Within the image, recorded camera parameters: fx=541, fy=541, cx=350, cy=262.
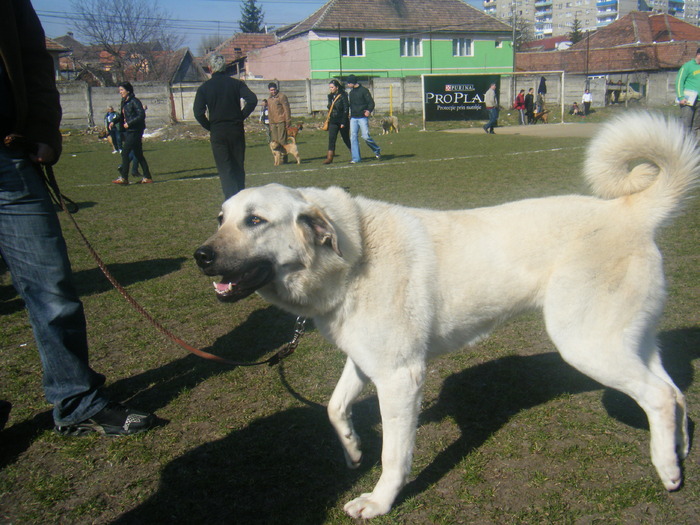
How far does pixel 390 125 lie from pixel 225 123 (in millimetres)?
19534

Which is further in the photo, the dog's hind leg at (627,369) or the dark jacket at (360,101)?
the dark jacket at (360,101)

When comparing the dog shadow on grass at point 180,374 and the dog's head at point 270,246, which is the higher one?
the dog's head at point 270,246

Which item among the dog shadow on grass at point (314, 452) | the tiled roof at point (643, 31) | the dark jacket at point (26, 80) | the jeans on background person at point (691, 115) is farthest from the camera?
the tiled roof at point (643, 31)

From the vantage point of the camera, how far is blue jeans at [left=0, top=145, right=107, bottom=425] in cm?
280

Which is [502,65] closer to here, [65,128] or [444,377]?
[65,128]

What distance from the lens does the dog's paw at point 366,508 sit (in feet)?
7.91

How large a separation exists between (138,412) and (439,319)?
184 centimetres

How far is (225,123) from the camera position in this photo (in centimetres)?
812

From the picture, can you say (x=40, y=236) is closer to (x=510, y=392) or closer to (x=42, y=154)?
(x=42, y=154)

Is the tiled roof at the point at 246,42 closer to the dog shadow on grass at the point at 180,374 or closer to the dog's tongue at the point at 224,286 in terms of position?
the dog shadow on grass at the point at 180,374

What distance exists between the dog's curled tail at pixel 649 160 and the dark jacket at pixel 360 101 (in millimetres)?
12530

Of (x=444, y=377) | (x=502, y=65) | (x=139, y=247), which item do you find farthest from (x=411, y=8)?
(x=444, y=377)

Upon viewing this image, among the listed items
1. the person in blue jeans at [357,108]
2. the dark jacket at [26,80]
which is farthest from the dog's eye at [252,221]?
the person in blue jeans at [357,108]

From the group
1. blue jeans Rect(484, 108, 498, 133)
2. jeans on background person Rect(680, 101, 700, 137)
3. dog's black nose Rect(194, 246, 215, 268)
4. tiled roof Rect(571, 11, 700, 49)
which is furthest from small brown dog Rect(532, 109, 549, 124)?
tiled roof Rect(571, 11, 700, 49)
